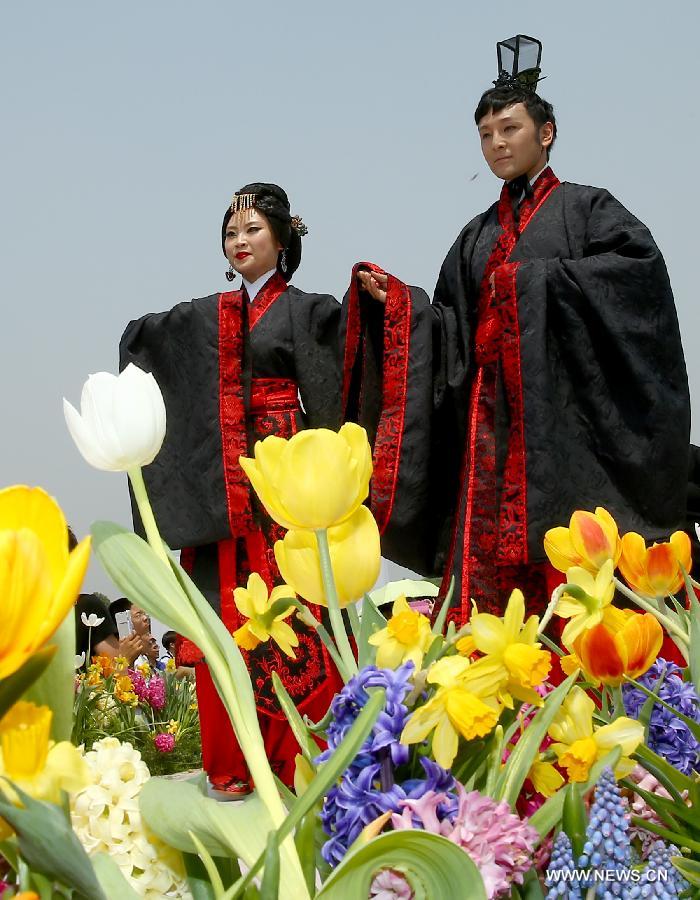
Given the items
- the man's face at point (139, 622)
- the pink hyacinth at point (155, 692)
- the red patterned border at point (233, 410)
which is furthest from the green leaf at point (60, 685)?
the man's face at point (139, 622)

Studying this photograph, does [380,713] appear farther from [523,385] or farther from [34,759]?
[523,385]

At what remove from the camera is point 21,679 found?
0.41m

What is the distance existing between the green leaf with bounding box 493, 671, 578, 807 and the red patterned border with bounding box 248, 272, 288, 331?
2.72m

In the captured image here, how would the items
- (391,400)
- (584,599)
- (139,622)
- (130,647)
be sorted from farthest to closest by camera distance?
(139,622) < (130,647) < (391,400) < (584,599)

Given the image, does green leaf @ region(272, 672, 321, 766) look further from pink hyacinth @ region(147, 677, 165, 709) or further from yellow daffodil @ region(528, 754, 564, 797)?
pink hyacinth @ region(147, 677, 165, 709)

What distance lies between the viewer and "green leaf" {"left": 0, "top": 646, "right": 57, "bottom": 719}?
1.33 ft

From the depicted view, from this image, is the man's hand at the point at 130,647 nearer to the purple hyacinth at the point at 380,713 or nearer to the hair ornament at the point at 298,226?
the hair ornament at the point at 298,226

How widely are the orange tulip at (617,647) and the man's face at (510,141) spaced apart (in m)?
2.30

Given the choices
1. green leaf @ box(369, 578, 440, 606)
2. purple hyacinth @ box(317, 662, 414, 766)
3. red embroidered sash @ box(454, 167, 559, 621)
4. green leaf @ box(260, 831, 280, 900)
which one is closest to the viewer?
green leaf @ box(260, 831, 280, 900)

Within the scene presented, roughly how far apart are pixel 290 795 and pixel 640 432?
2.00 metres

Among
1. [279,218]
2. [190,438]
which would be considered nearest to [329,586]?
[190,438]

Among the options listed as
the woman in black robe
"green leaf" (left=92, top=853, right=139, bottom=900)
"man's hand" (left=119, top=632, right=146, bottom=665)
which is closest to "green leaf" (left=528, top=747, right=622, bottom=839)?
"green leaf" (left=92, top=853, right=139, bottom=900)

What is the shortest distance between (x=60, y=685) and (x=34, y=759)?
0.22 ft

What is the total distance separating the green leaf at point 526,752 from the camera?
63 cm
